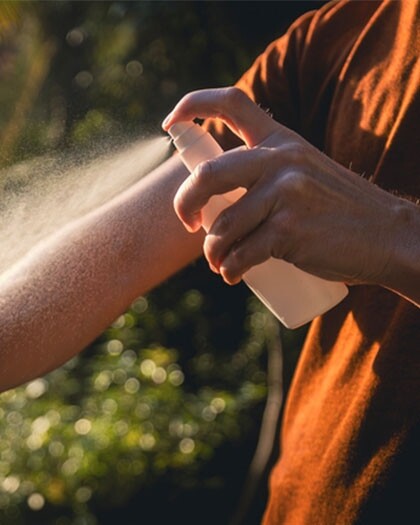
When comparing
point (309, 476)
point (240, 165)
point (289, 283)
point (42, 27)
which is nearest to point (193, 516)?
point (42, 27)

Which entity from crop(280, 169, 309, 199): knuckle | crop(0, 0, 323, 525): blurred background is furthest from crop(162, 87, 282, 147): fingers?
crop(0, 0, 323, 525): blurred background

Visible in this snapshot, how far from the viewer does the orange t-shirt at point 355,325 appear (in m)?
1.69

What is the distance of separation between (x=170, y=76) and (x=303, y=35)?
8.61ft

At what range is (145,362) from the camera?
4.20m

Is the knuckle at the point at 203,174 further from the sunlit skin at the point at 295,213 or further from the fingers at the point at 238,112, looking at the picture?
the fingers at the point at 238,112

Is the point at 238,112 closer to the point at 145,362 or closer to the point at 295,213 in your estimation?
the point at 295,213

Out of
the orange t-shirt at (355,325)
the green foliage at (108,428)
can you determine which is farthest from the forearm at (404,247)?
the green foliage at (108,428)

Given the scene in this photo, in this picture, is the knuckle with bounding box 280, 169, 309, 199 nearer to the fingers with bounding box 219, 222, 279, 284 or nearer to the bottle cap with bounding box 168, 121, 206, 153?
the fingers with bounding box 219, 222, 279, 284

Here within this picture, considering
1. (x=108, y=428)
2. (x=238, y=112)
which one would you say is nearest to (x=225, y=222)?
(x=238, y=112)

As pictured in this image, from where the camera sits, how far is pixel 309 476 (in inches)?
72.9

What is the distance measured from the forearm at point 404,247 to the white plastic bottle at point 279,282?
189 mm

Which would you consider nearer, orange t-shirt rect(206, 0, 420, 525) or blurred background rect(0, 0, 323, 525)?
orange t-shirt rect(206, 0, 420, 525)

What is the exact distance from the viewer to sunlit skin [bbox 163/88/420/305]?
1.33m

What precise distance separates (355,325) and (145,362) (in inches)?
97.4
